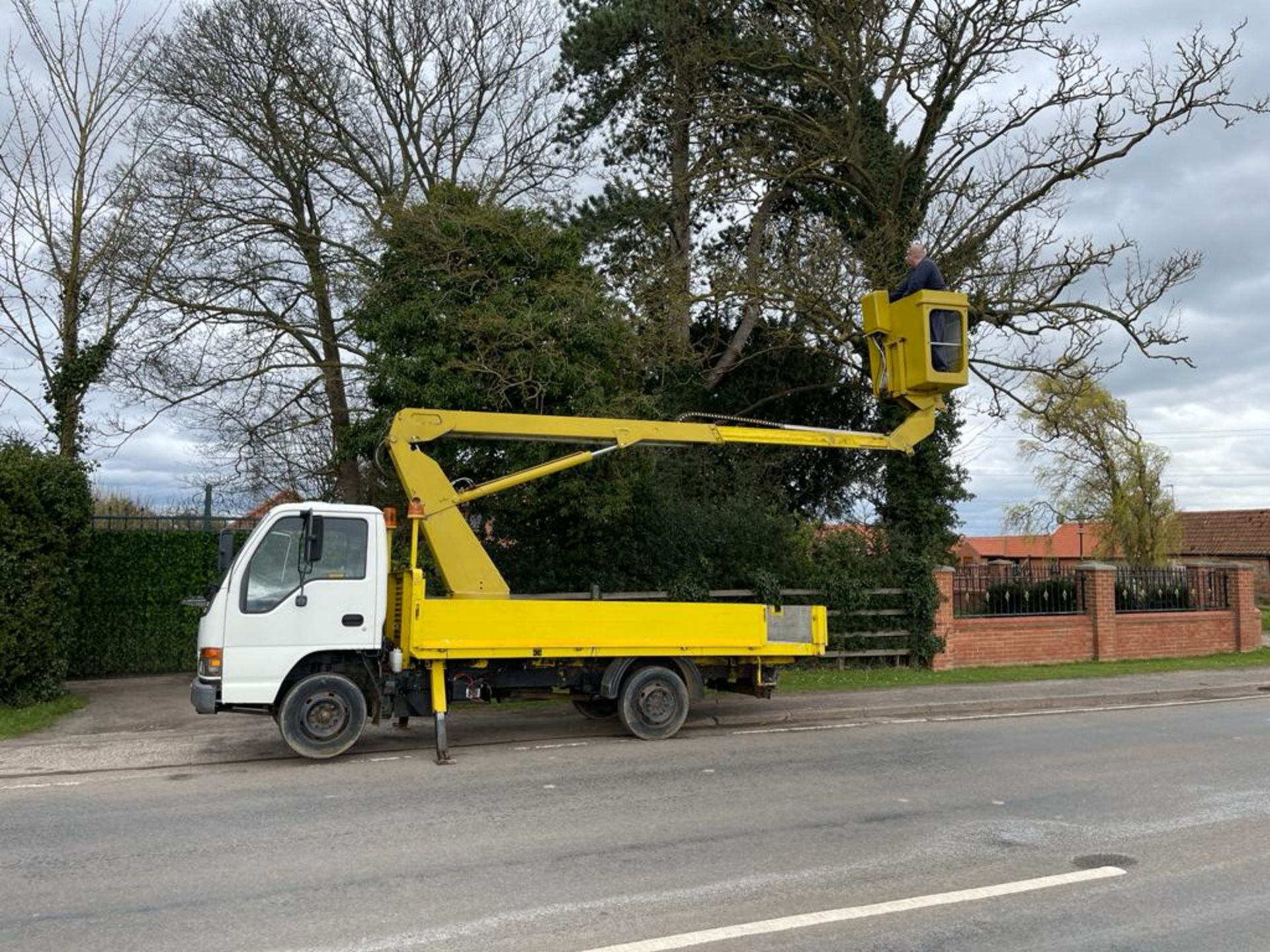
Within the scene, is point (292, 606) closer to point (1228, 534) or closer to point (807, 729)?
point (807, 729)

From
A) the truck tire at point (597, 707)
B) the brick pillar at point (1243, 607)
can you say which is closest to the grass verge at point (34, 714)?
the truck tire at point (597, 707)

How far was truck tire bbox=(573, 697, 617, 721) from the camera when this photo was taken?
1180 cm

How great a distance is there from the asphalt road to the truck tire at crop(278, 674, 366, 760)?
191 millimetres

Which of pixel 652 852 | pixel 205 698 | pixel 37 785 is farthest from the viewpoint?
pixel 205 698

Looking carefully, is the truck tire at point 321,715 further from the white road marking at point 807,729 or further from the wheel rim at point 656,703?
the white road marking at point 807,729

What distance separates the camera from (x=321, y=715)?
9.79 meters

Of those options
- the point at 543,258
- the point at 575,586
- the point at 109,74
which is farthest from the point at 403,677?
the point at 109,74

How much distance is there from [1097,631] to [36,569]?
1803 cm

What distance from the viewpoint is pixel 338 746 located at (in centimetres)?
980

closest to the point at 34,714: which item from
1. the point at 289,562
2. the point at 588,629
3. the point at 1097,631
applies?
the point at 289,562

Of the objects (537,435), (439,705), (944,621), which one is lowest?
(439,705)

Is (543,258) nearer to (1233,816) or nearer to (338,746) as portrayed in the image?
(338,746)

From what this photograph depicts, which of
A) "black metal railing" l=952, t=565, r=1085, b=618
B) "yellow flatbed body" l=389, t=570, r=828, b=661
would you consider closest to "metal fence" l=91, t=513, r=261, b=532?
"yellow flatbed body" l=389, t=570, r=828, b=661

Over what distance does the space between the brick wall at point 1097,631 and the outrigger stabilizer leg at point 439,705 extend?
35.6 feet
